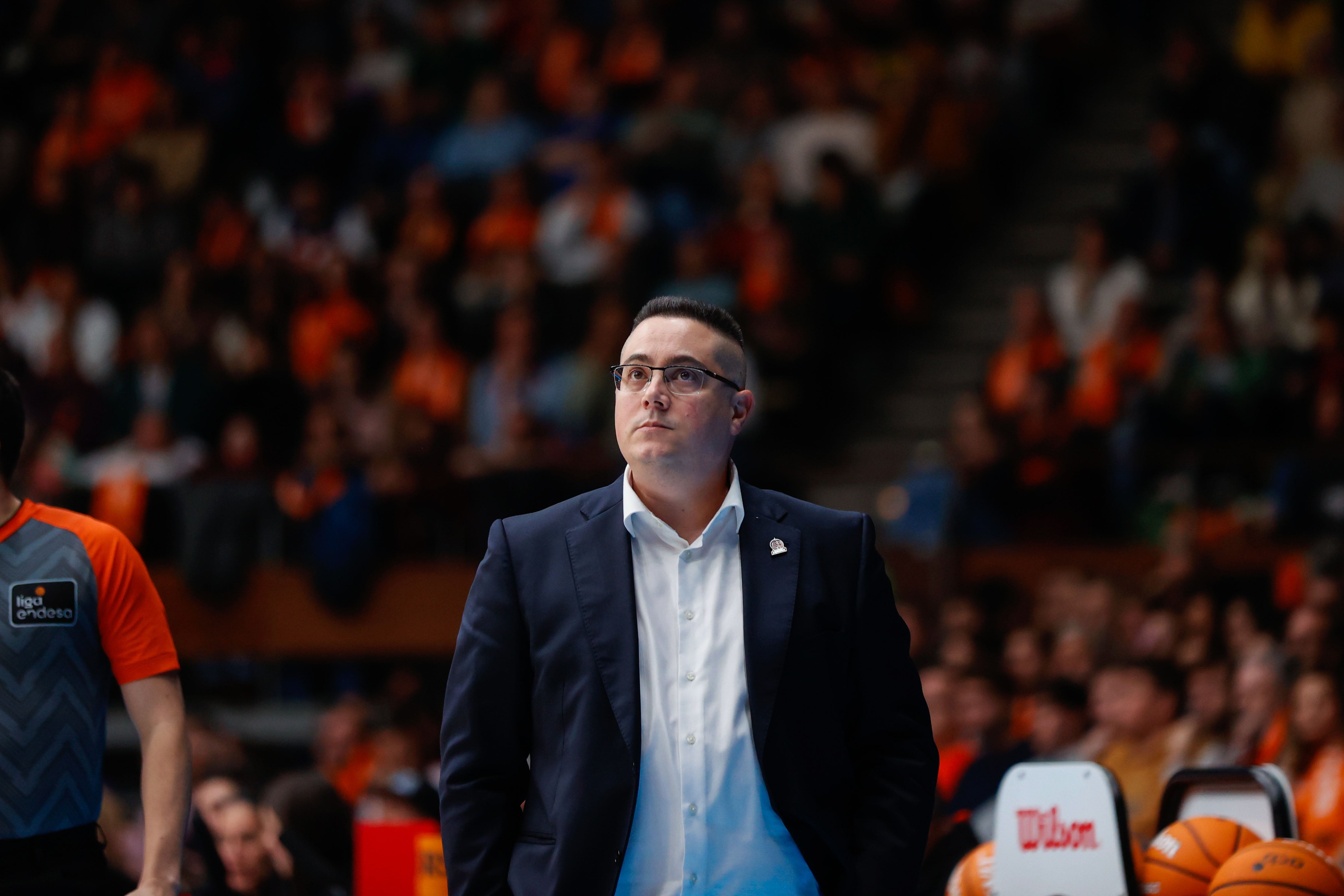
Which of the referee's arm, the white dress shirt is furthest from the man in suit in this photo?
the referee's arm

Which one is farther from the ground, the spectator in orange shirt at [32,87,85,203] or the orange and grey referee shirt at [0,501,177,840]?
the spectator in orange shirt at [32,87,85,203]

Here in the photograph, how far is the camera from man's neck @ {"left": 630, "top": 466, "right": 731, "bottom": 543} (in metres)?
3.54

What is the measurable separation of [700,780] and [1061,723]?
4.98 meters

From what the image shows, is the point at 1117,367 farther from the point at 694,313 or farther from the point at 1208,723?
the point at 694,313

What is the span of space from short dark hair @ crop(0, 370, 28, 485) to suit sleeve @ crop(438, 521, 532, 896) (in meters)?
1.18

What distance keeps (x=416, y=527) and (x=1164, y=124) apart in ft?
19.7

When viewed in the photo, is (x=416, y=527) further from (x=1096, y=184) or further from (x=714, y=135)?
(x=1096, y=184)

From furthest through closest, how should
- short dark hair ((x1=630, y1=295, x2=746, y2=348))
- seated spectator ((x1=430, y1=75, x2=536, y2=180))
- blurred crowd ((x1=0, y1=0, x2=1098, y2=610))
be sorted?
seated spectator ((x1=430, y1=75, x2=536, y2=180)), blurred crowd ((x1=0, y1=0, x2=1098, y2=610)), short dark hair ((x1=630, y1=295, x2=746, y2=348))

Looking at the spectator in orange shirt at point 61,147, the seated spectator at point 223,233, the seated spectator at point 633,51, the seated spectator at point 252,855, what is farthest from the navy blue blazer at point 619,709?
the spectator in orange shirt at point 61,147

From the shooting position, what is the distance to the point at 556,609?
11.4 ft

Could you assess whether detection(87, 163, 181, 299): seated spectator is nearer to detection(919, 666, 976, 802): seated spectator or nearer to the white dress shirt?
detection(919, 666, 976, 802): seated spectator

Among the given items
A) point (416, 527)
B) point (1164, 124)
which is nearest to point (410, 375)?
point (416, 527)

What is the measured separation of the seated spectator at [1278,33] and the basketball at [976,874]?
9.12 m

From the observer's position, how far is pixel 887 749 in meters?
3.56
